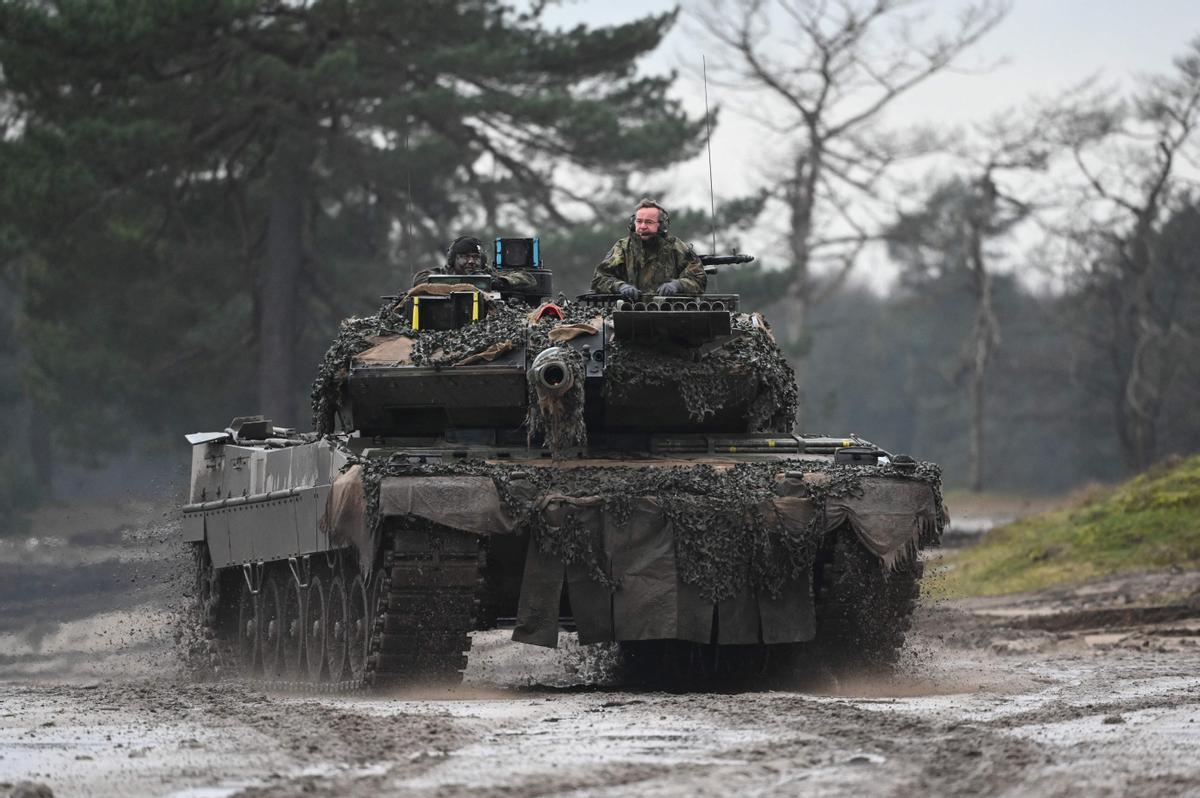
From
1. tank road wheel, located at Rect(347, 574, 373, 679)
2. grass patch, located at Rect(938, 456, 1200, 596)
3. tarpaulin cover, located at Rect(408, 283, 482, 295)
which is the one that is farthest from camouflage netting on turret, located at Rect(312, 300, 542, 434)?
grass patch, located at Rect(938, 456, 1200, 596)

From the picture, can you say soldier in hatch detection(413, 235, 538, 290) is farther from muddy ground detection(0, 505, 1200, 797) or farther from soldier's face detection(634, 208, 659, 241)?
muddy ground detection(0, 505, 1200, 797)

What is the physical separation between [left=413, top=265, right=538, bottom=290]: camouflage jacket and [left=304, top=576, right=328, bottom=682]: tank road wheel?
212cm

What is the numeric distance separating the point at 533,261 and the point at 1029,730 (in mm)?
6810

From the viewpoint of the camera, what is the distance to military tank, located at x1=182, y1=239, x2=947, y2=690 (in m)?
11.7

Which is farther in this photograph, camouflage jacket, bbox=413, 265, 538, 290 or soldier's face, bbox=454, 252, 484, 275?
soldier's face, bbox=454, 252, 484, 275

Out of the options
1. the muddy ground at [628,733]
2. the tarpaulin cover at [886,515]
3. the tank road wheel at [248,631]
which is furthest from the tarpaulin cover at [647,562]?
the tank road wheel at [248,631]

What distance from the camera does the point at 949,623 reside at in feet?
64.8

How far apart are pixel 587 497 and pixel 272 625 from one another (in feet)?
14.7

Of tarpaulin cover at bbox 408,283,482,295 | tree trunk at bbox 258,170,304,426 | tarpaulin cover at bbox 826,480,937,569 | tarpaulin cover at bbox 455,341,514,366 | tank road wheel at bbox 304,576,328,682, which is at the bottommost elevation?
tank road wheel at bbox 304,576,328,682

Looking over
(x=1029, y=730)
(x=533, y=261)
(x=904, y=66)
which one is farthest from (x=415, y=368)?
(x=904, y=66)

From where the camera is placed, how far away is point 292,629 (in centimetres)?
1493

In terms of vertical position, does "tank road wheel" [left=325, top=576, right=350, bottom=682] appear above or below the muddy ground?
above

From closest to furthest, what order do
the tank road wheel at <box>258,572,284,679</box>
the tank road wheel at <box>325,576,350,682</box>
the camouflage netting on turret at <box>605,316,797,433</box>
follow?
the camouflage netting on turret at <box>605,316,797,433</box> < the tank road wheel at <box>325,576,350,682</box> < the tank road wheel at <box>258,572,284,679</box>

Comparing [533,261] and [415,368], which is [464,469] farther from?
[533,261]
